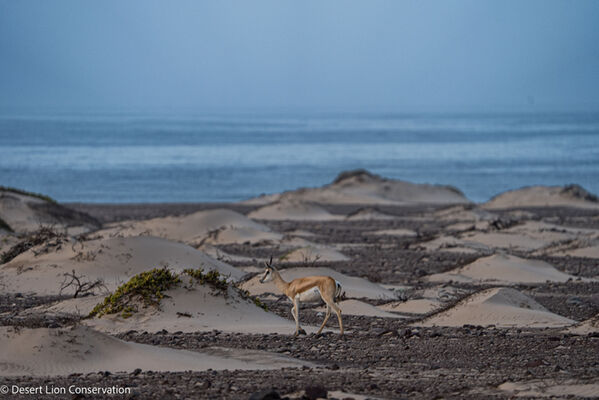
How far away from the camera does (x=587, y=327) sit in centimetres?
1200

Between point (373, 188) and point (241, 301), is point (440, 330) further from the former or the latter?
point (373, 188)

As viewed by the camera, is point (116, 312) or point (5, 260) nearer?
point (116, 312)

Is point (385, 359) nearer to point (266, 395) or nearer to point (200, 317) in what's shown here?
point (266, 395)

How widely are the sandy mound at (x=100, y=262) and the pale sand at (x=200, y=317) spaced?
360 centimetres

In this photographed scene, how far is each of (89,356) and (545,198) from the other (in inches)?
1264

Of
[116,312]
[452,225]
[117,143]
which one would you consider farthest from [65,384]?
[117,143]

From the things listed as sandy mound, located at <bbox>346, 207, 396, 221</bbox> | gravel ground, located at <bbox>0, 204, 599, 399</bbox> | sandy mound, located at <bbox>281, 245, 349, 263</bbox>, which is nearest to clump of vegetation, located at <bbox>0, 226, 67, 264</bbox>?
gravel ground, located at <bbox>0, 204, 599, 399</bbox>

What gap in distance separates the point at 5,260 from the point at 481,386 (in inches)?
475

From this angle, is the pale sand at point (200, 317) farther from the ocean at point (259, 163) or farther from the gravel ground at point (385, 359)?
the ocean at point (259, 163)

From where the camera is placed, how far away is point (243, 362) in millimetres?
9883

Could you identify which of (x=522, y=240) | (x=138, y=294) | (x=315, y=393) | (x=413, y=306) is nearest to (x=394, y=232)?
(x=522, y=240)

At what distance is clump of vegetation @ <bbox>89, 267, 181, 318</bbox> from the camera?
493 inches

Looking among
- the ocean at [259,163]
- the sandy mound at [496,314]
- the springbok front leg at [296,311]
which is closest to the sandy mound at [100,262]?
the sandy mound at [496,314]

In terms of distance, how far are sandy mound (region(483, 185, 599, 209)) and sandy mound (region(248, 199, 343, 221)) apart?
8.05m
